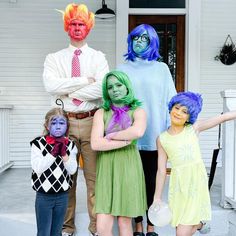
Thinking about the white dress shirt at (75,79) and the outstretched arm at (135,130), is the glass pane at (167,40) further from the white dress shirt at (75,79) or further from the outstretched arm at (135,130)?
the outstretched arm at (135,130)

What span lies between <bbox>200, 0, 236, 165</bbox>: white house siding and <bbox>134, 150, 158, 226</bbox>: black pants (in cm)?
305

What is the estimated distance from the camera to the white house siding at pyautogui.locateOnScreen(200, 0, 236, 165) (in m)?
5.50

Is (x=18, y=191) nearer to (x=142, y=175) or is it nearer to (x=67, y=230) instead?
(x=67, y=230)

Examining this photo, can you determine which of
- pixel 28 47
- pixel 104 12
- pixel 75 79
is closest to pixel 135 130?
pixel 75 79

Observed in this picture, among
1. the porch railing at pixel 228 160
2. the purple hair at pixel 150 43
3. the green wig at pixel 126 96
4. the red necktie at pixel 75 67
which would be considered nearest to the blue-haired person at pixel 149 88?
the purple hair at pixel 150 43

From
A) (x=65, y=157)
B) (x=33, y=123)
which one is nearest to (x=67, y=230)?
(x=65, y=157)

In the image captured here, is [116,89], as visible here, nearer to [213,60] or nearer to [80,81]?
[80,81]

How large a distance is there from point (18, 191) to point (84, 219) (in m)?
1.13

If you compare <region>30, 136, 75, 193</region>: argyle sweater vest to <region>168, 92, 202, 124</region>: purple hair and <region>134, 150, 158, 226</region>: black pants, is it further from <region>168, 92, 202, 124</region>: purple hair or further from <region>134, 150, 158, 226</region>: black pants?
<region>168, 92, 202, 124</region>: purple hair

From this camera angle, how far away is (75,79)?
2.54 m

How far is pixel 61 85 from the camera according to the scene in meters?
2.53

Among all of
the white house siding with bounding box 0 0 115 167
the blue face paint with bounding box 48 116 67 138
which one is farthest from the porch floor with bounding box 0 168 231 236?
the white house siding with bounding box 0 0 115 167

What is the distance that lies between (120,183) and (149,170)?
12.8 inches

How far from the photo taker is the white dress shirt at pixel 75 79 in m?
2.54
